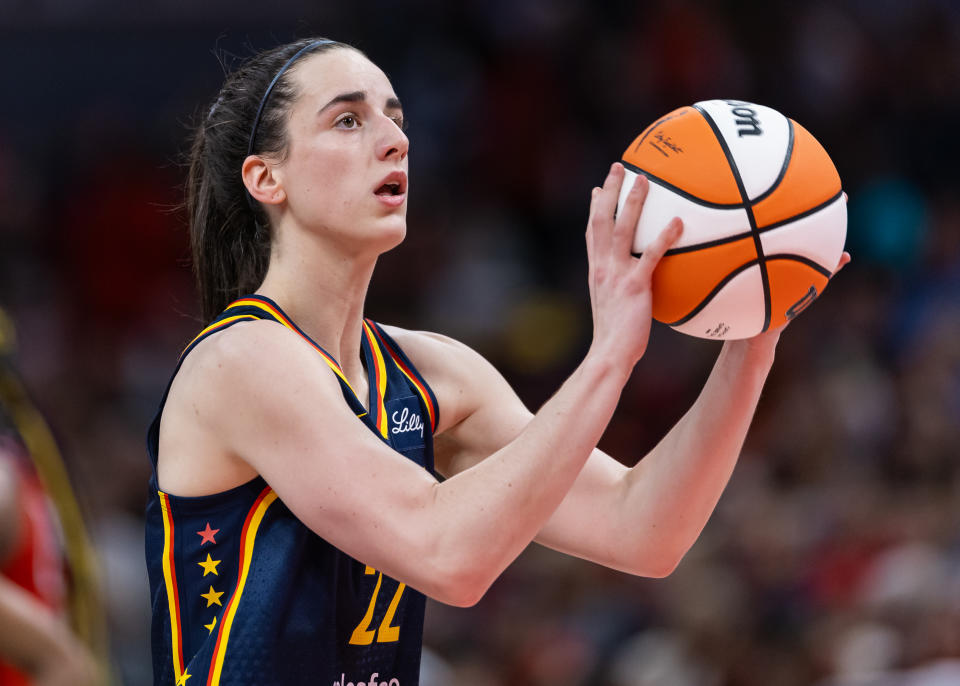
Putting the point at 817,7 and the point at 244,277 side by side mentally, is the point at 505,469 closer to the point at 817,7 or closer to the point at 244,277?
the point at 244,277

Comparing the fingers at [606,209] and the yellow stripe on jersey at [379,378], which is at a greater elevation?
the fingers at [606,209]

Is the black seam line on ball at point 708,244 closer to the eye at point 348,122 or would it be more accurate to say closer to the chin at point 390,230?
the chin at point 390,230

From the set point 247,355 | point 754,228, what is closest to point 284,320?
point 247,355

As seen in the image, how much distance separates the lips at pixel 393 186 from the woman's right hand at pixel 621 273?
21.0 inches

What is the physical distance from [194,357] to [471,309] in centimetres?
696

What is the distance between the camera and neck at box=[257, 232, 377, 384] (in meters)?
3.35

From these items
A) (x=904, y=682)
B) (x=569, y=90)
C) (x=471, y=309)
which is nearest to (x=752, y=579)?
(x=904, y=682)

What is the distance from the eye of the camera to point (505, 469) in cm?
282

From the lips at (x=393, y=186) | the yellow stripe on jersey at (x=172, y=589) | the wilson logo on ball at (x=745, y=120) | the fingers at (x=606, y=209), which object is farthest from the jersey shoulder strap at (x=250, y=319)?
the wilson logo on ball at (x=745, y=120)

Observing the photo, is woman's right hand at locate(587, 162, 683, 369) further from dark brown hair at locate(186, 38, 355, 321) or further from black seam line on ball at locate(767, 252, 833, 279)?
dark brown hair at locate(186, 38, 355, 321)

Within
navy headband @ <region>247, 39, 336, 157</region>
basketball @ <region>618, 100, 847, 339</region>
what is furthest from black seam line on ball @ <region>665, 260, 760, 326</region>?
navy headband @ <region>247, 39, 336, 157</region>

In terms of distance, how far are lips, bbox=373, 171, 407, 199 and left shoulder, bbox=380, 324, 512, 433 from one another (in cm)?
47

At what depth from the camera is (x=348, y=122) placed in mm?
3367

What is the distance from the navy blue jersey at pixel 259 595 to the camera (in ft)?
9.96
